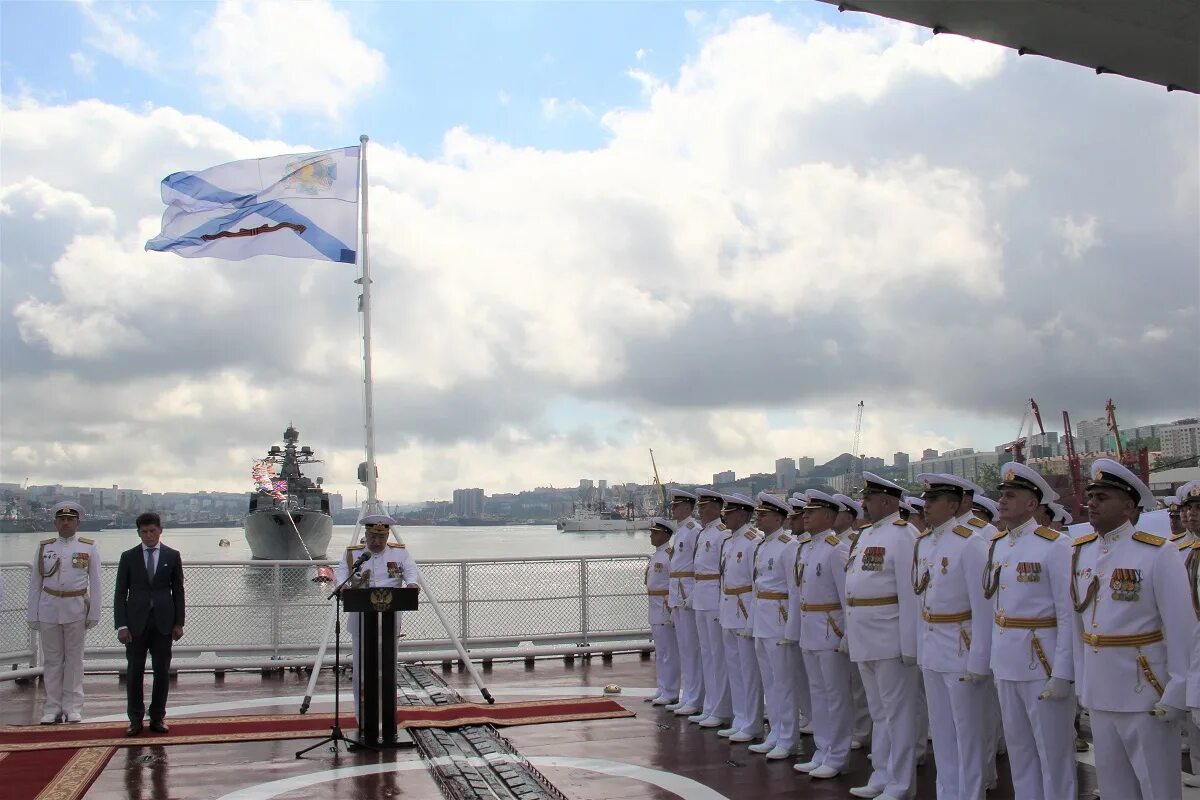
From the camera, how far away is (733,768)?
21.7ft

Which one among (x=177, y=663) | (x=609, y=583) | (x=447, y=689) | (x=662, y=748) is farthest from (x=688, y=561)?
(x=177, y=663)

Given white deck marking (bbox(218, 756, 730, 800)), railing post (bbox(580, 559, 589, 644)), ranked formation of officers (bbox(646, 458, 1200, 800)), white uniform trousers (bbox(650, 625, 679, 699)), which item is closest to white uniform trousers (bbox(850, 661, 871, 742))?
ranked formation of officers (bbox(646, 458, 1200, 800))

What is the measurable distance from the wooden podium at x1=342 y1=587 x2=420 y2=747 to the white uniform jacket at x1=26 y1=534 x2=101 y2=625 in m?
2.80

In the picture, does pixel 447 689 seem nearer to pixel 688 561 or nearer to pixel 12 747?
pixel 688 561

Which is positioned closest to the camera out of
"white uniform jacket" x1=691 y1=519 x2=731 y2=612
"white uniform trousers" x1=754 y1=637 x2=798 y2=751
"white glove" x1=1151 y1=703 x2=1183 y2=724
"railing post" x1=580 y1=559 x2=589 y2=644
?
"white glove" x1=1151 y1=703 x2=1183 y2=724

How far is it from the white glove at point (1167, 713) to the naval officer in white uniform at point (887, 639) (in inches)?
64.7

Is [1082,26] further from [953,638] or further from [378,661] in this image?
[378,661]

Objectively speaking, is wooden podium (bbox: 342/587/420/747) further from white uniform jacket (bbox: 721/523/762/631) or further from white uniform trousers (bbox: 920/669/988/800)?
white uniform trousers (bbox: 920/669/988/800)

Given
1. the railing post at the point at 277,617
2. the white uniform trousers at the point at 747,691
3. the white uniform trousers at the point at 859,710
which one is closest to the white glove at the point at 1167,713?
the white uniform trousers at the point at 859,710

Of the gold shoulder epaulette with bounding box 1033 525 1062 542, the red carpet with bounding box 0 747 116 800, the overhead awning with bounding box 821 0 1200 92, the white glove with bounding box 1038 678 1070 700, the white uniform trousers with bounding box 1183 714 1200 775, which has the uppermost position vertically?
the overhead awning with bounding box 821 0 1200 92

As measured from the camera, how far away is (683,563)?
8.73 meters

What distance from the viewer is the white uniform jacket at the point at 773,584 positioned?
7007mm

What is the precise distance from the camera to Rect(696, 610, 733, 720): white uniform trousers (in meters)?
8.07

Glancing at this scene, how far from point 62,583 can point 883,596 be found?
6.62 metres
